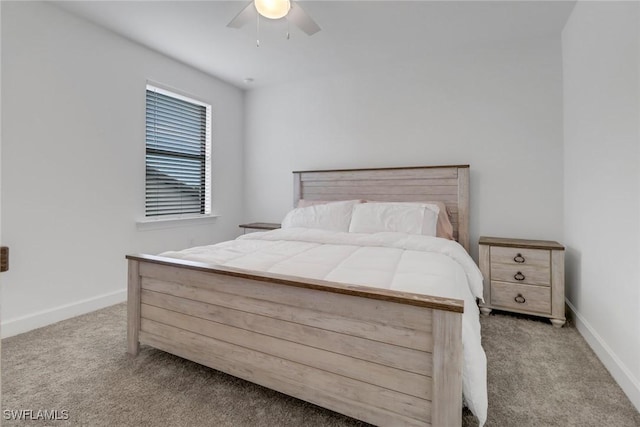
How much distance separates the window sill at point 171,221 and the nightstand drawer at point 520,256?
3060 millimetres

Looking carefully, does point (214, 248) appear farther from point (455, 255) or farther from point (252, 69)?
point (252, 69)

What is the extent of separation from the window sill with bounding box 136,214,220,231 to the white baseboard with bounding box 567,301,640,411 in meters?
3.65

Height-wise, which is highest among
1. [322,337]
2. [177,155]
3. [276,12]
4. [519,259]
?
[276,12]

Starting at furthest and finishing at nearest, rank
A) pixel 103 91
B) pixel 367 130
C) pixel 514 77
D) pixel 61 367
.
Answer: pixel 367 130 < pixel 514 77 < pixel 103 91 < pixel 61 367

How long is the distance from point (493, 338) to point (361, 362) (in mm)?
1398

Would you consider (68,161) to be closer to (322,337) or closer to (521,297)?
(322,337)

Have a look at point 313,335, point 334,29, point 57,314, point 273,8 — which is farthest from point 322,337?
point 334,29

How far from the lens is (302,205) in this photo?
3.51m

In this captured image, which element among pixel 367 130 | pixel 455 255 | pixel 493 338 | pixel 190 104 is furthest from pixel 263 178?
pixel 493 338

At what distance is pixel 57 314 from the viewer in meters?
2.43

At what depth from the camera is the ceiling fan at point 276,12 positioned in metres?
1.90

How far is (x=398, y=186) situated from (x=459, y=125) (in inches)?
33.1

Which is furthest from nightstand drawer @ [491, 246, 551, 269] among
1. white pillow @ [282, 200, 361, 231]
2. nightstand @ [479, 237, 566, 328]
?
white pillow @ [282, 200, 361, 231]

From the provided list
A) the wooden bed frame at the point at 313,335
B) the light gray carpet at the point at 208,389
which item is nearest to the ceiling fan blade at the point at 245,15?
the wooden bed frame at the point at 313,335
